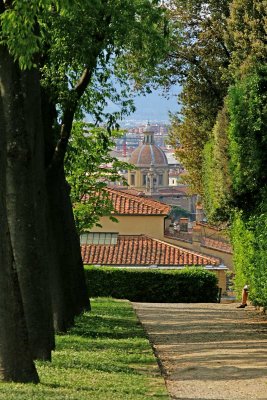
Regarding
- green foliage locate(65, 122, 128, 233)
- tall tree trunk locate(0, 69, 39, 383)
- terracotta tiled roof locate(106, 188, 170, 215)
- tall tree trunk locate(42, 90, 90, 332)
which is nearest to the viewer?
tall tree trunk locate(0, 69, 39, 383)

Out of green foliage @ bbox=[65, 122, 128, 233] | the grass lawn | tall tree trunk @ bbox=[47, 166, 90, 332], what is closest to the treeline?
green foliage @ bbox=[65, 122, 128, 233]

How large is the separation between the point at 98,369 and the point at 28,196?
9.30 ft

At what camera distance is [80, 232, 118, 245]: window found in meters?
69.1

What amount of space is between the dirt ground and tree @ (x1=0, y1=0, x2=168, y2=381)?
2.20m

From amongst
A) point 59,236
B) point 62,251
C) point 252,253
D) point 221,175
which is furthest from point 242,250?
point 59,236

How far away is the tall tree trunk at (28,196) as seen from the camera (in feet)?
56.3

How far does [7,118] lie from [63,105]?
707cm

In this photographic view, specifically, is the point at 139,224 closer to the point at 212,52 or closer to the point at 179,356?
the point at 212,52

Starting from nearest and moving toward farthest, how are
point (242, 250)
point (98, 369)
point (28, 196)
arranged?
point (98, 369) → point (28, 196) → point (242, 250)

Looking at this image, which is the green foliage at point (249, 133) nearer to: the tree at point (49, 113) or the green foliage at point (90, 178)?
the tree at point (49, 113)

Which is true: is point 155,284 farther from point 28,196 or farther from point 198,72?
point 28,196

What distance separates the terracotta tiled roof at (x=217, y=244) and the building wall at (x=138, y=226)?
857 inches

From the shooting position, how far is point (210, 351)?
75.4ft

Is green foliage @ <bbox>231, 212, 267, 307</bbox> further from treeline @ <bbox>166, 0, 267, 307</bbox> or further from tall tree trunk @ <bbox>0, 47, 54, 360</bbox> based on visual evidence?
tall tree trunk @ <bbox>0, 47, 54, 360</bbox>
